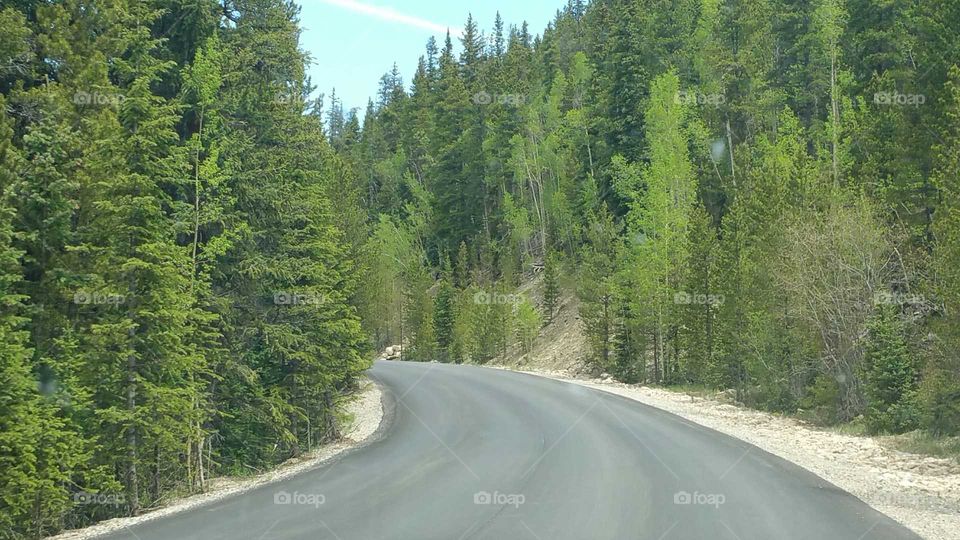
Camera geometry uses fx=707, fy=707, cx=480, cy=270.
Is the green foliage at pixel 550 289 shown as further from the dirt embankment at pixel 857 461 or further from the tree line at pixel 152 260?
the tree line at pixel 152 260

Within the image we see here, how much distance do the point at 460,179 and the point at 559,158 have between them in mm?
15572

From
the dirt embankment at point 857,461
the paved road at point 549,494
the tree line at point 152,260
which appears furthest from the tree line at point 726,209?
the tree line at point 152,260

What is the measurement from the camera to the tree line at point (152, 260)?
13.8 meters

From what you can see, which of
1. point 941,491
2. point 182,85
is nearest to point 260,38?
point 182,85

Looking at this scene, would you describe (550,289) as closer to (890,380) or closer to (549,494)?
(890,380)

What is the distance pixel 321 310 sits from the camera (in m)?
23.0

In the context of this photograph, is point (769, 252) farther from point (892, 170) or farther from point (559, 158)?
point (559, 158)

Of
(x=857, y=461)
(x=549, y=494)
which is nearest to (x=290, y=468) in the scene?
(x=549, y=494)

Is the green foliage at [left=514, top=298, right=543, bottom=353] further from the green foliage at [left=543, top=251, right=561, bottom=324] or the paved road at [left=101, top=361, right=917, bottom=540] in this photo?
the paved road at [left=101, top=361, right=917, bottom=540]

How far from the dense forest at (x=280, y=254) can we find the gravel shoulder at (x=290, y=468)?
102 cm

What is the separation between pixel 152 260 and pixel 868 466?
609 inches

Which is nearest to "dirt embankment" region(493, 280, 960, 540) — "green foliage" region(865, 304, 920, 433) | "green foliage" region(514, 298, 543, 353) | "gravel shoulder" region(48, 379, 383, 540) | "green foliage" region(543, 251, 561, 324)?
"green foliage" region(865, 304, 920, 433)

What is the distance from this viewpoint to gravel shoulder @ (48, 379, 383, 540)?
1164 centimetres

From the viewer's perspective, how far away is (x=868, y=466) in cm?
1490
